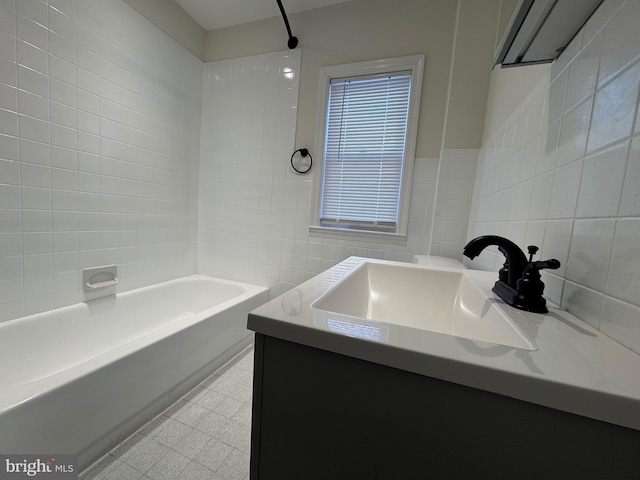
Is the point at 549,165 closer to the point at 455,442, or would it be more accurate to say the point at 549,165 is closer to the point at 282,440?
the point at 455,442

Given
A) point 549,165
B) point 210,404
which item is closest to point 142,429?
point 210,404

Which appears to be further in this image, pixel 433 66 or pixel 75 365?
pixel 433 66

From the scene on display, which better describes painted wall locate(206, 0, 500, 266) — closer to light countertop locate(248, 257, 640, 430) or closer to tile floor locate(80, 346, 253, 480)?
light countertop locate(248, 257, 640, 430)

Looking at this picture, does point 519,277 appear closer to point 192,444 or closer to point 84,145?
point 192,444

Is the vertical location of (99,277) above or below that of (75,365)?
above

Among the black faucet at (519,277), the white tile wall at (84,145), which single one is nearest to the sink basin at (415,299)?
the black faucet at (519,277)

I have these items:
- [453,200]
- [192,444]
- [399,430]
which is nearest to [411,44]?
[453,200]

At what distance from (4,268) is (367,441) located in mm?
1886

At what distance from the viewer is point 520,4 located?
562 mm

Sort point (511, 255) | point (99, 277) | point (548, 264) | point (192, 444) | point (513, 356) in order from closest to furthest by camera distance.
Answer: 1. point (513, 356)
2. point (548, 264)
3. point (511, 255)
4. point (192, 444)
5. point (99, 277)

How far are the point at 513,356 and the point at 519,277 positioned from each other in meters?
0.34

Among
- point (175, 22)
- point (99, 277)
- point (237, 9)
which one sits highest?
point (237, 9)

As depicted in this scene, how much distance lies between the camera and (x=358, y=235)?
6.33ft

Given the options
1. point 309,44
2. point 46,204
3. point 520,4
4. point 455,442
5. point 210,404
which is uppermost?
point 309,44
